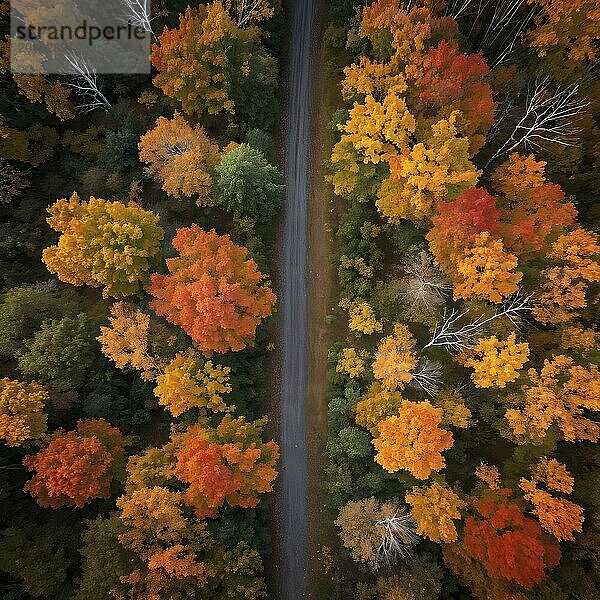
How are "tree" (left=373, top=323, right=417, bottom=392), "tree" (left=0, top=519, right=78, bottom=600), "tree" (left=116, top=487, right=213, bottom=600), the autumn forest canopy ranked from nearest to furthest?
"tree" (left=116, top=487, right=213, bottom=600)
"tree" (left=0, top=519, right=78, bottom=600)
the autumn forest canopy
"tree" (left=373, top=323, right=417, bottom=392)

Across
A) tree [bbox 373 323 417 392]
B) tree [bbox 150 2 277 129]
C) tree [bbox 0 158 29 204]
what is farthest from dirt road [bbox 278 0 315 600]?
tree [bbox 0 158 29 204]

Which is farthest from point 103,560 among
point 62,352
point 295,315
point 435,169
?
point 435,169

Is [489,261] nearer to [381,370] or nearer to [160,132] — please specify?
[381,370]

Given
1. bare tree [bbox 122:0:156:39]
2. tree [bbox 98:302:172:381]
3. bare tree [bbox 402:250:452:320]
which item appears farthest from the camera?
bare tree [bbox 122:0:156:39]

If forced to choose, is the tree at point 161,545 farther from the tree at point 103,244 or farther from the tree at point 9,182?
the tree at point 9,182

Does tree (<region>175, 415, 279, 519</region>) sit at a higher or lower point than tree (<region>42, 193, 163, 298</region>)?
lower

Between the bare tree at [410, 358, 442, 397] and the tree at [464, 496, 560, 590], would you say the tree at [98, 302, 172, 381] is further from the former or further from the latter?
the tree at [464, 496, 560, 590]

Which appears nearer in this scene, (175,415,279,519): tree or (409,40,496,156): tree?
(175,415,279,519): tree
